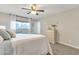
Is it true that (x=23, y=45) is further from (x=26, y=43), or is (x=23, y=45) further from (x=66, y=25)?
(x=66, y=25)

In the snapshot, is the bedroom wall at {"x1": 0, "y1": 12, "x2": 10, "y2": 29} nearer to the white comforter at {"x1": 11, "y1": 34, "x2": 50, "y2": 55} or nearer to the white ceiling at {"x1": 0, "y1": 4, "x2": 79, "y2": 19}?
the white ceiling at {"x1": 0, "y1": 4, "x2": 79, "y2": 19}

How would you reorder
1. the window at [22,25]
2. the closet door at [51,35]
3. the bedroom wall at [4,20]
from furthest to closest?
the closet door at [51,35]
the window at [22,25]
the bedroom wall at [4,20]

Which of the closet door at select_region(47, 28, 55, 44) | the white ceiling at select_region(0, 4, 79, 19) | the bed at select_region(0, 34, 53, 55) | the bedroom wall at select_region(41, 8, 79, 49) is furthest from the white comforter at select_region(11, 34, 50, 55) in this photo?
the white ceiling at select_region(0, 4, 79, 19)

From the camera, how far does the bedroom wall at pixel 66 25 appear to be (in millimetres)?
1743

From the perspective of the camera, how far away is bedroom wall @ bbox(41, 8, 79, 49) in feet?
5.72

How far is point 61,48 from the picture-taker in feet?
6.01

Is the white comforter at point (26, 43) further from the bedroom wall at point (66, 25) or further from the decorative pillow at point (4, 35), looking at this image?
the bedroom wall at point (66, 25)

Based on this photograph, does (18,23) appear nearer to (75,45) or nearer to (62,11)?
(62,11)

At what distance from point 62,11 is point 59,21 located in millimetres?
203

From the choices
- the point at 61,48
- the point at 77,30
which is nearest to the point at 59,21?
the point at 77,30

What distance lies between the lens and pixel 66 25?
72.4 inches

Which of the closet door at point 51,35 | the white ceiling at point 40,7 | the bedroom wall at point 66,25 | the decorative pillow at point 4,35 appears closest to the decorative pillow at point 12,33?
the decorative pillow at point 4,35

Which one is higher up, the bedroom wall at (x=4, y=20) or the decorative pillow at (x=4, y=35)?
the bedroom wall at (x=4, y=20)
